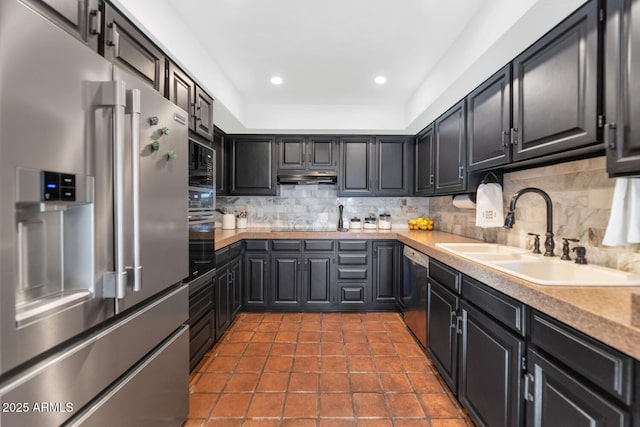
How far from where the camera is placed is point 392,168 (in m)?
3.74

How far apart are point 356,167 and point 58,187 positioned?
3.21 m

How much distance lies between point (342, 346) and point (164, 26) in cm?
272

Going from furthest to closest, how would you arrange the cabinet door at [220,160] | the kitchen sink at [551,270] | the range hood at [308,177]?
the range hood at [308,177], the cabinet door at [220,160], the kitchen sink at [551,270]

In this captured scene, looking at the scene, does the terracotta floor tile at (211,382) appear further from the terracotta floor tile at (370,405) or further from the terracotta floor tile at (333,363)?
A: the terracotta floor tile at (370,405)

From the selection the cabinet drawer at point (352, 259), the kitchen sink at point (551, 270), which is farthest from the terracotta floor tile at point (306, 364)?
the kitchen sink at point (551, 270)

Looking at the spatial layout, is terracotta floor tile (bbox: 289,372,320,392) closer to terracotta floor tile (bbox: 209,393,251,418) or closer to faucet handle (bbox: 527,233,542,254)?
terracotta floor tile (bbox: 209,393,251,418)

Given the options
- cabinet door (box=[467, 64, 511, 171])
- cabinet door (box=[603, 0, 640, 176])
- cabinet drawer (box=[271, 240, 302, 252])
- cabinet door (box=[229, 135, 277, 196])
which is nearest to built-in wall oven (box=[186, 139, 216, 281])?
cabinet drawer (box=[271, 240, 302, 252])

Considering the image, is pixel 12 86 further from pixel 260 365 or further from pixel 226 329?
pixel 226 329

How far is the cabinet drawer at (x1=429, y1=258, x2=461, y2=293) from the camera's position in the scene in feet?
6.02

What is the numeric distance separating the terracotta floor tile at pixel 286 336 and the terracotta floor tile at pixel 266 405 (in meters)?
0.79

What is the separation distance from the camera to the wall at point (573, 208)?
1.49m

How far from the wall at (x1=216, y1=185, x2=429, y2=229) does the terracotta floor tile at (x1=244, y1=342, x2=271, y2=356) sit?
1.76m

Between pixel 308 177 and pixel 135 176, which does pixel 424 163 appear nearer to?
pixel 308 177

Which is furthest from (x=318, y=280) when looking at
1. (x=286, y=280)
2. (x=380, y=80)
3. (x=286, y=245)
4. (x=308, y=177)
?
(x=380, y=80)
